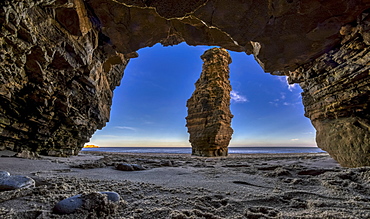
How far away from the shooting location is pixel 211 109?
15.8 m

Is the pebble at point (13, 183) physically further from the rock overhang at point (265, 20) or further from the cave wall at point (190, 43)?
the rock overhang at point (265, 20)

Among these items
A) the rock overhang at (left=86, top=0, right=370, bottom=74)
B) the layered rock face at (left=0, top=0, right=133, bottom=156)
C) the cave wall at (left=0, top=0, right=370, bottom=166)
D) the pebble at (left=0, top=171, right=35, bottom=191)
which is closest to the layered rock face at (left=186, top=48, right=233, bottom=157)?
the cave wall at (left=0, top=0, right=370, bottom=166)

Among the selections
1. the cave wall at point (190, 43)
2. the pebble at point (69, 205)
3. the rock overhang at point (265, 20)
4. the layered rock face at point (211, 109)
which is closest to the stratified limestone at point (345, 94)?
the cave wall at point (190, 43)

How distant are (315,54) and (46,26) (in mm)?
7461

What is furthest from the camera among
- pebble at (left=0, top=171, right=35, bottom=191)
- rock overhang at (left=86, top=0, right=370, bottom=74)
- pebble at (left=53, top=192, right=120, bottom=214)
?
rock overhang at (left=86, top=0, right=370, bottom=74)

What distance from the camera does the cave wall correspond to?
12.4ft

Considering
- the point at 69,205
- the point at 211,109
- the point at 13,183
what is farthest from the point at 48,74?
the point at 211,109

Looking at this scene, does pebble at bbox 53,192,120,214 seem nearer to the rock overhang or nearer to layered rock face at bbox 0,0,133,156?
layered rock face at bbox 0,0,133,156

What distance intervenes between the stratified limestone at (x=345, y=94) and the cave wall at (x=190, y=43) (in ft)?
0.07

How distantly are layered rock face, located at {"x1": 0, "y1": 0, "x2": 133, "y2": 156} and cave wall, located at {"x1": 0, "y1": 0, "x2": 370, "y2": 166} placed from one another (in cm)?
3

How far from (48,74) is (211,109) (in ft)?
41.3

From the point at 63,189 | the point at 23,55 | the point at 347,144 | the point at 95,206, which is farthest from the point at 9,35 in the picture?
the point at 347,144

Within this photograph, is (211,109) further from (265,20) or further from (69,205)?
(69,205)

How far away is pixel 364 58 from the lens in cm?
368
